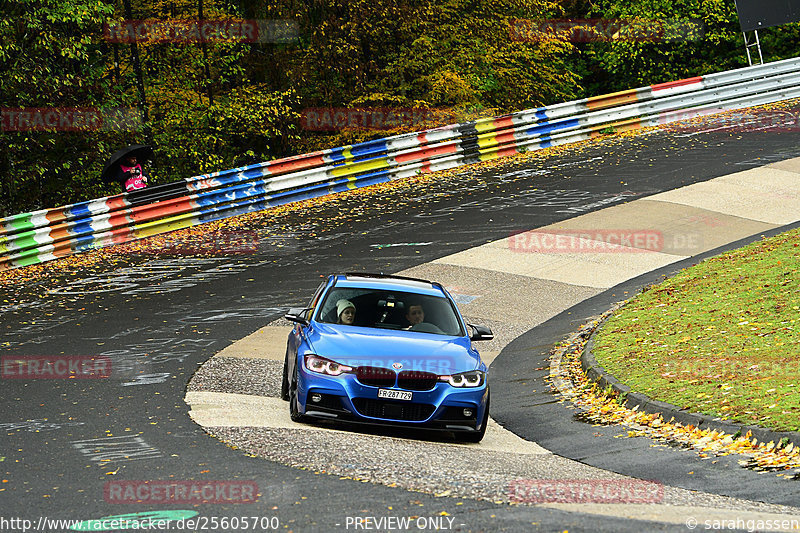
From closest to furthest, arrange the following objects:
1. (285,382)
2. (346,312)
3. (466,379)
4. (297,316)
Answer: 1. (466,379)
2. (297,316)
3. (346,312)
4. (285,382)

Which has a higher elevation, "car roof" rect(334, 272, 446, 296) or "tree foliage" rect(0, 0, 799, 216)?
"tree foliage" rect(0, 0, 799, 216)

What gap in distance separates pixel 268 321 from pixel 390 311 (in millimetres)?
5066

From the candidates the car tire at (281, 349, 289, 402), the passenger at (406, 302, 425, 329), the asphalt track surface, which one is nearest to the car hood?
the passenger at (406, 302, 425, 329)

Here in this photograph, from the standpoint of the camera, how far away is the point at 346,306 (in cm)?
1143

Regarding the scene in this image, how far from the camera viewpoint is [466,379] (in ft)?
33.9

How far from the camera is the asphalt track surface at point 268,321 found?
7496mm

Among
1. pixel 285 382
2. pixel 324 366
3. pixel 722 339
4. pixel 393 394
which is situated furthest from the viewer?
pixel 722 339

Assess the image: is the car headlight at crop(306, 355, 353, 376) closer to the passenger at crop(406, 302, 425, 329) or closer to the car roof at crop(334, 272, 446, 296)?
the passenger at crop(406, 302, 425, 329)

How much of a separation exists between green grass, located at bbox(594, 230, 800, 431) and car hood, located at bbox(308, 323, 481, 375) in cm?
241

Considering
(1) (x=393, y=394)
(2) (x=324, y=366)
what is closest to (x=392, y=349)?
(1) (x=393, y=394)

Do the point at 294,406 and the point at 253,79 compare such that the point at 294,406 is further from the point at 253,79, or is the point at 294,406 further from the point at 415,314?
the point at 253,79

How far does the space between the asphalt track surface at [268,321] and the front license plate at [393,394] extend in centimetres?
163

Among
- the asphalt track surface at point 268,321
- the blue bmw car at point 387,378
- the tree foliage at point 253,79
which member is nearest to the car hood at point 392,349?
the blue bmw car at point 387,378

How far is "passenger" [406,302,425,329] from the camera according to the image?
11.4m
